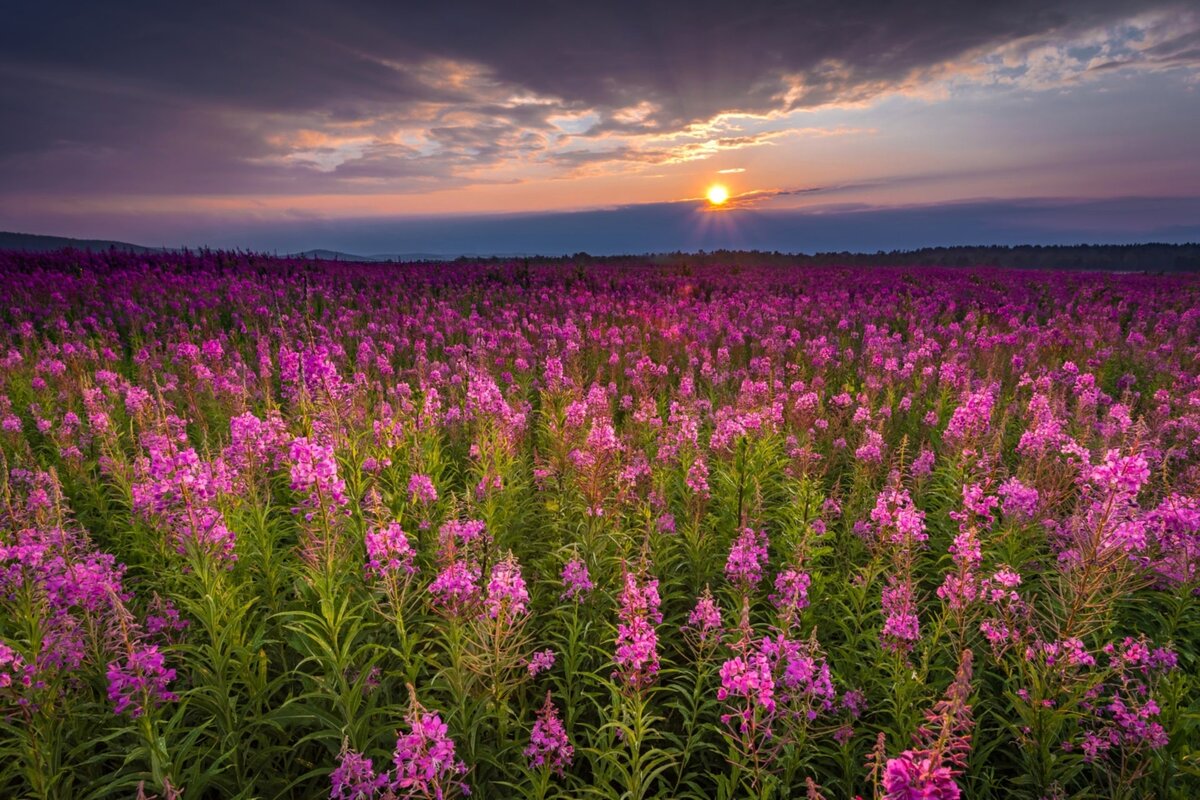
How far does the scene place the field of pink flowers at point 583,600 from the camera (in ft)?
9.32

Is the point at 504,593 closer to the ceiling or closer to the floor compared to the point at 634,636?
closer to the ceiling

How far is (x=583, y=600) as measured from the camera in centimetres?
394

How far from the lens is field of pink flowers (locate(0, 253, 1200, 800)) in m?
2.84

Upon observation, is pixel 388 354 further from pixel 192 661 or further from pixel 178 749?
pixel 178 749

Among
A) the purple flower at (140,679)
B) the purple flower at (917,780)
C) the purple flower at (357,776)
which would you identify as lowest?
the purple flower at (357,776)

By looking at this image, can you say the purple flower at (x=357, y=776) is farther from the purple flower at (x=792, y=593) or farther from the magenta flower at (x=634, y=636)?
the purple flower at (x=792, y=593)

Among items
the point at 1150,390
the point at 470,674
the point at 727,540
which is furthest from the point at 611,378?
the point at 1150,390

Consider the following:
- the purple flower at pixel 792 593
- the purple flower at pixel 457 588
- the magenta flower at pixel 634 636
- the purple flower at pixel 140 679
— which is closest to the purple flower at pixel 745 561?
the purple flower at pixel 792 593

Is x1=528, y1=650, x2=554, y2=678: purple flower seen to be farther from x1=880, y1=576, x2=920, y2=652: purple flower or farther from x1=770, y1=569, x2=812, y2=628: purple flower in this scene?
x1=880, y1=576, x2=920, y2=652: purple flower

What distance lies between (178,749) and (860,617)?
4.03m

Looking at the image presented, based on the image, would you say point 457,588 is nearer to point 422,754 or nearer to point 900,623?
point 422,754

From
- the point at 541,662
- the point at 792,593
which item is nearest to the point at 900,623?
the point at 792,593

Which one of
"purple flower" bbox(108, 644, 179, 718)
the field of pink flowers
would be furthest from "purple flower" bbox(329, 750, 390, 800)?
"purple flower" bbox(108, 644, 179, 718)

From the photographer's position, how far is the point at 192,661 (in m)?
3.43
